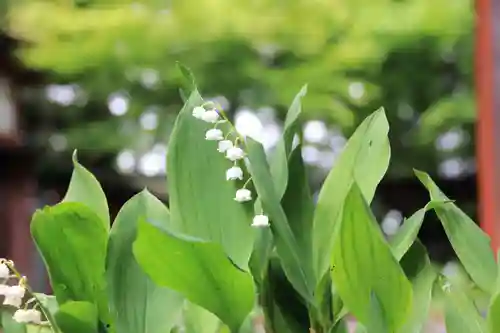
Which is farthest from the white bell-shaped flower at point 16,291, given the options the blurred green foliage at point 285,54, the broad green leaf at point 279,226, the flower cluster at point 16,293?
the blurred green foliage at point 285,54

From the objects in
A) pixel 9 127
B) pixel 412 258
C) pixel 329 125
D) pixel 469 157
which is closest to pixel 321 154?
pixel 329 125

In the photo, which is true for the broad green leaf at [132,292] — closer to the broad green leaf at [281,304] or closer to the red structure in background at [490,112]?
the broad green leaf at [281,304]

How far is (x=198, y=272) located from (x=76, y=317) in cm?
5

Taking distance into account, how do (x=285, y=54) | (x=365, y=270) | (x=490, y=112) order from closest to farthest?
(x=365, y=270), (x=490, y=112), (x=285, y=54)

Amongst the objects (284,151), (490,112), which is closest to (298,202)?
(284,151)

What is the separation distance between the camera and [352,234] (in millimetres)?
212

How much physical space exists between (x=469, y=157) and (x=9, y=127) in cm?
120

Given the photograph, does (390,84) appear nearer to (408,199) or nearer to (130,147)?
(408,199)

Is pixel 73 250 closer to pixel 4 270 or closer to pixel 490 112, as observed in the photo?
pixel 4 270

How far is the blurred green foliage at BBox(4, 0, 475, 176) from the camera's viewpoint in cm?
149

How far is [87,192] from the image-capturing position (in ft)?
0.93

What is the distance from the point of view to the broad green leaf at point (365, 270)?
0.68 ft

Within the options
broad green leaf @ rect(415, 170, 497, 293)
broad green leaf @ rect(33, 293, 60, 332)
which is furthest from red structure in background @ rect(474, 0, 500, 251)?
broad green leaf @ rect(33, 293, 60, 332)

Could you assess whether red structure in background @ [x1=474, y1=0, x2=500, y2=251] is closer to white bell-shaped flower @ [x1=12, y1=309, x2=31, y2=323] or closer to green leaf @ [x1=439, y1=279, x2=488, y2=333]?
green leaf @ [x1=439, y1=279, x2=488, y2=333]
